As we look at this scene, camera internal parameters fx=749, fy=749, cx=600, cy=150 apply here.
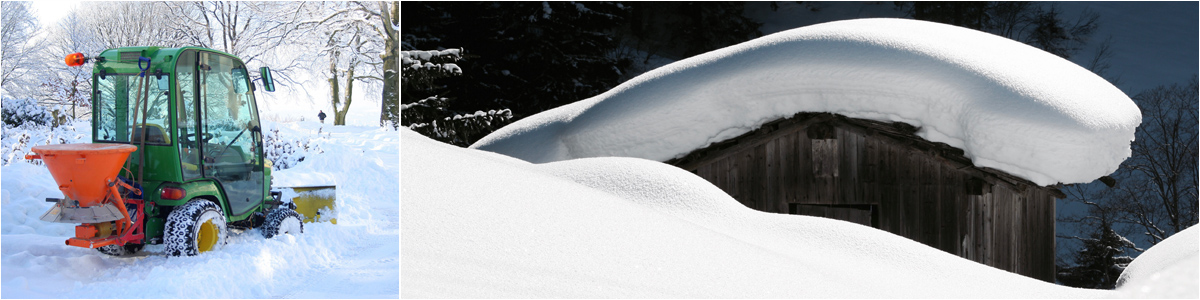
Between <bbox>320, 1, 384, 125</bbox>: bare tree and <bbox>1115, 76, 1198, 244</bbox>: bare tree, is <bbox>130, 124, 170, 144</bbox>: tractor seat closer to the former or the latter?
<bbox>320, 1, 384, 125</bbox>: bare tree

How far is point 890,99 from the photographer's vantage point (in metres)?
6.02

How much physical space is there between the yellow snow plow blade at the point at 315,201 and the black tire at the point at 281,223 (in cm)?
44

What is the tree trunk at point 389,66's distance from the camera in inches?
194

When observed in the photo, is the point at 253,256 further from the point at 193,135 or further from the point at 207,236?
the point at 193,135

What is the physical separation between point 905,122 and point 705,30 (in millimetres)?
13483

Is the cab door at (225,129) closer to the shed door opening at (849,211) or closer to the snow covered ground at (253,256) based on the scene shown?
the snow covered ground at (253,256)

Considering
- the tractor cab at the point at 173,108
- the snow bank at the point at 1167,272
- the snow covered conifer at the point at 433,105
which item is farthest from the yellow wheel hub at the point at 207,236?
the snow bank at the point at 1167,272

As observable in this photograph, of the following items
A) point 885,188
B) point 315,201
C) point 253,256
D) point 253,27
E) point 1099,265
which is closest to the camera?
point 253,256

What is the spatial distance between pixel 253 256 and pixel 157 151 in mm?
899

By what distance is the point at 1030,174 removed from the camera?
5.81 metres

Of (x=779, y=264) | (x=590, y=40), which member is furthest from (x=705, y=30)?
(x=779, y=264)

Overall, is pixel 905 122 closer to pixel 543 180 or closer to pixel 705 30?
pixel 543 180

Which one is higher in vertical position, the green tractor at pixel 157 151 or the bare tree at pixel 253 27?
the bare tree at pixel 253 27

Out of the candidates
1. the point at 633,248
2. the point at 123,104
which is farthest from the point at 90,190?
the point at 633,248
